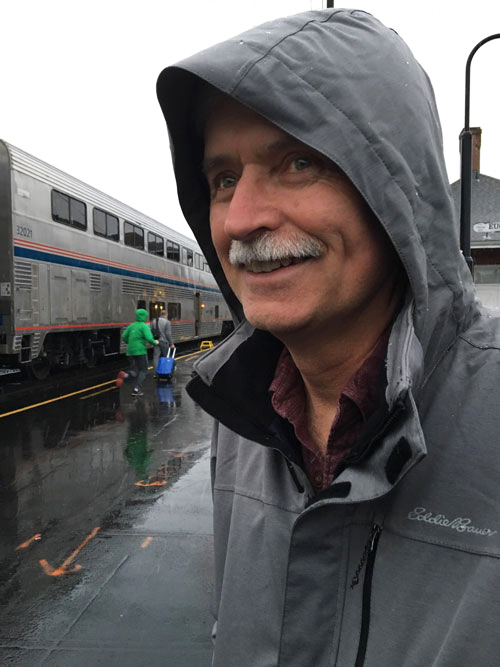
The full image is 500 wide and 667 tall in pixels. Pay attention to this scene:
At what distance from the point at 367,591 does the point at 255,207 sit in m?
0.88

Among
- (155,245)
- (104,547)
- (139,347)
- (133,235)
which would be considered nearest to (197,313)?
(155,245)

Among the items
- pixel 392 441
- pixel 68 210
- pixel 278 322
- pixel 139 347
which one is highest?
pixel 68 210

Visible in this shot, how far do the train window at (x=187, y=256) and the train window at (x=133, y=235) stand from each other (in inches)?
190

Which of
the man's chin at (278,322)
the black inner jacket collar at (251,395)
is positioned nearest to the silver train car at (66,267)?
the black inner jacket collar at (251,395)

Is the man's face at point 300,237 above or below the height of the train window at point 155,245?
below

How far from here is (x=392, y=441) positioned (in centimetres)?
108

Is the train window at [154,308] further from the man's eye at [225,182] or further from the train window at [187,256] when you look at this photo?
the man's eye at [225,182]

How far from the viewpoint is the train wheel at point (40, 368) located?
14.0 metres

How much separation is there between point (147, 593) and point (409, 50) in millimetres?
3752

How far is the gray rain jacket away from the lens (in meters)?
1.01

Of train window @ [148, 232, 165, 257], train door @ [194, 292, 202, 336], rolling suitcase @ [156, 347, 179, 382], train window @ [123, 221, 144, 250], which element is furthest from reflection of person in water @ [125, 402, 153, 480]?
train door @ [194, 292, 202, 336]

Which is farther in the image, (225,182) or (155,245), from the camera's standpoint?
(155,245)

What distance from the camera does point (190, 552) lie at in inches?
176

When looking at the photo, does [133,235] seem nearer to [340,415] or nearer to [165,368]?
[165,368]
